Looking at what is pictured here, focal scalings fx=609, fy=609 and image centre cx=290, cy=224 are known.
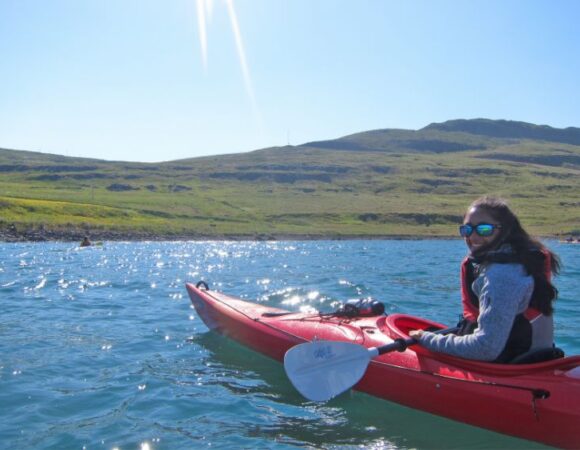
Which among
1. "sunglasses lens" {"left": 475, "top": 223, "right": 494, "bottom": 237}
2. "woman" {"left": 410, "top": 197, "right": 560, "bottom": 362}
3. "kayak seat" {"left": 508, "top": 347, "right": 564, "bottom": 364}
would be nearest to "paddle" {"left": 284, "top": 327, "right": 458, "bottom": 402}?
"woman" {"left": 410, "top": 197, "right": 560, "bottom": 362}

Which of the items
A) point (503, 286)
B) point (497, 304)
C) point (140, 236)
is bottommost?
point (140, 236)

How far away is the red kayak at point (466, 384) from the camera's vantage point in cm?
620

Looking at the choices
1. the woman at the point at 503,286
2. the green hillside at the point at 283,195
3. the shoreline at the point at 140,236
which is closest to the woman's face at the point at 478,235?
the woman at the point at 503,286

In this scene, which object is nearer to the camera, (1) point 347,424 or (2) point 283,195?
(1) point 347,424

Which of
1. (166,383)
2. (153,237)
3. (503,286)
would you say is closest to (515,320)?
(503,286)

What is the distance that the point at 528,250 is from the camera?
604 centimetres

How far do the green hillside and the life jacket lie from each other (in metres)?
30.4

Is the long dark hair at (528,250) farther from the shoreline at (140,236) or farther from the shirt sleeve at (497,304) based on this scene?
the shoreline at (140,236)

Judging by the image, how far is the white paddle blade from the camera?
7332mm

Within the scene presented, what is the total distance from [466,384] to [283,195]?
332 ft

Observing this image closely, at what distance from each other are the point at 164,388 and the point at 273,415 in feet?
6.10

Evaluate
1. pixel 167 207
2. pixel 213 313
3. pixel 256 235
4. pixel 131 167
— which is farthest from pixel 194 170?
pixel 213 313

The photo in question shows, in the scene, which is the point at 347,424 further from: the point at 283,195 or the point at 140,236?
the point at 283,195

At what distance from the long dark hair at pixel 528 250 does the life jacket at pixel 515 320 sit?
0.20ft
